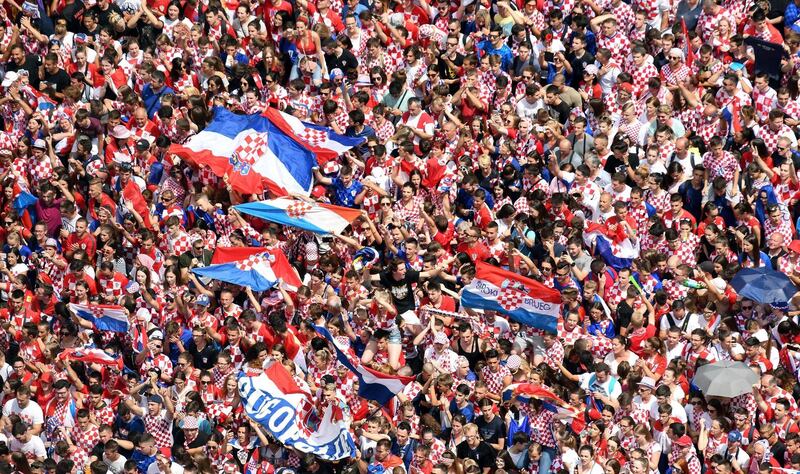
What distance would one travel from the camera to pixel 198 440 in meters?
25.1

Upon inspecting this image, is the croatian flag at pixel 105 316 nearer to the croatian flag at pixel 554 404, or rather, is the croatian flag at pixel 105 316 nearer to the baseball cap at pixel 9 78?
the baseball cap at pixel 9 78

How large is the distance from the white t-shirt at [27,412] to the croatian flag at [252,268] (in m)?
2.55

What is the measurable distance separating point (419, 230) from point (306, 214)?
4.63 ft

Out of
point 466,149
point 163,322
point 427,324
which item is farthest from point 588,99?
point 163,322

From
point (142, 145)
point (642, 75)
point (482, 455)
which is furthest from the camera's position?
point (642, 75)

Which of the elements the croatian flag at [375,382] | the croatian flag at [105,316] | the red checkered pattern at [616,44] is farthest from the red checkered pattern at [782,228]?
the croatian flag at [105,316]

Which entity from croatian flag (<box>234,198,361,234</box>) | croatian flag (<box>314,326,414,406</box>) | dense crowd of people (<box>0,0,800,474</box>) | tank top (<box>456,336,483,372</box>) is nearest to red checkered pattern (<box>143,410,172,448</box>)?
dense crowd of people (<box>0,0,800,474</box>)

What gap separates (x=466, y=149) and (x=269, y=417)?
515 cm

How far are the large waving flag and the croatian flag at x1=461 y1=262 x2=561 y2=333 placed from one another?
7.93 feet

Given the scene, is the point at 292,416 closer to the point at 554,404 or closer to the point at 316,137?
the point at 554,404

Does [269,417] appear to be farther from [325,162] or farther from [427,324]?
[325,162]

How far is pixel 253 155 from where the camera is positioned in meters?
28.2

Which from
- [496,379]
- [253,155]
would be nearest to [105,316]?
[253,155]

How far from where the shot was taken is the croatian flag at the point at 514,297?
85.4ft
